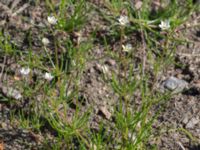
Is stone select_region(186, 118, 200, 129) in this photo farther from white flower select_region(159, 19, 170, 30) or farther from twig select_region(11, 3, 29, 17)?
twig select_region(11, 3, 29, 17)

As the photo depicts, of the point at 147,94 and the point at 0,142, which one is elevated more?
the point at 147,94

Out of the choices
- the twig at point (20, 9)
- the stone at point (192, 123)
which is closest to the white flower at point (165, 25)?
the stone at point (192, 123)

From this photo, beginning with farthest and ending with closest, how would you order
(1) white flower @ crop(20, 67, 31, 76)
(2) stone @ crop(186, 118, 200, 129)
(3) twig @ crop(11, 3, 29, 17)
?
(3) twig @ crop(11, 3, 29, 17), (1) white flower @ crop(20, 67, 31, 76), (2) stone @ crop(186, 118, 200, 129)

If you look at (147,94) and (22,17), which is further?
(22,17)

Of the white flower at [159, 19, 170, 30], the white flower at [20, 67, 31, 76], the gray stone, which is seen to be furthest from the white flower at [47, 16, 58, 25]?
the gray stone

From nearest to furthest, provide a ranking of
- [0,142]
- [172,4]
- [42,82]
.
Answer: [0,142]
[42,82]
[172,4]

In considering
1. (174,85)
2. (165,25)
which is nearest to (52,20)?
(165,25)

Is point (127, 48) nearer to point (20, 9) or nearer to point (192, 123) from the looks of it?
point (192, 123)

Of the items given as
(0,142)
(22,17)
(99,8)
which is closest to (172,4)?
(99,8)

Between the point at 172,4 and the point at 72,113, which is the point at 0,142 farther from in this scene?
the point at 172,4
